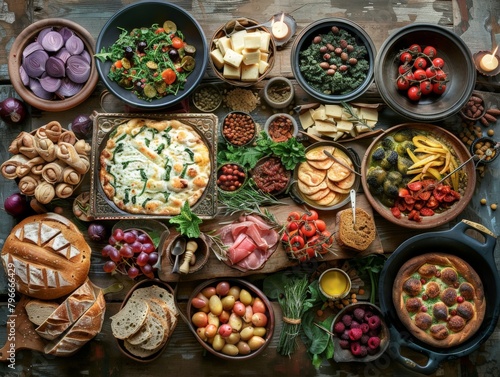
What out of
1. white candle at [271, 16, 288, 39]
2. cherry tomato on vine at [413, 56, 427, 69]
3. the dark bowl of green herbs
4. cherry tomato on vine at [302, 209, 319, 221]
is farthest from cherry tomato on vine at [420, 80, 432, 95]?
cherry tomato on vine at [302, 209, 319, 221]

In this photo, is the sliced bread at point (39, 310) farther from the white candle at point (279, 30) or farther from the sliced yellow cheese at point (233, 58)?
the white candle at point (279, 30)

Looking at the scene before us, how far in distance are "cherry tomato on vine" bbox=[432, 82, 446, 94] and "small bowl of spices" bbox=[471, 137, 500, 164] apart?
41 cm

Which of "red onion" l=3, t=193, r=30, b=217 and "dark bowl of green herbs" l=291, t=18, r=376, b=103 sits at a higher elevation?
"dark bowl of green herbs" l=291, t=18, r=376, b=103

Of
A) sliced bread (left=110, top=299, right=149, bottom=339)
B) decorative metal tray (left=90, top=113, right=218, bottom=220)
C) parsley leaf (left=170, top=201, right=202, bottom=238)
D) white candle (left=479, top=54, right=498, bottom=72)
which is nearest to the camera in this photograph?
sliced bread (left=110, top=299, right=149, bottom=339)

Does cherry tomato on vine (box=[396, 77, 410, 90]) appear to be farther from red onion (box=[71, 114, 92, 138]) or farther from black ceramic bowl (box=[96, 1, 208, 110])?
red onion (box=[71, 114, 92, 138])

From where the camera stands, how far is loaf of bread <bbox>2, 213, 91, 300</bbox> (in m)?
3.44

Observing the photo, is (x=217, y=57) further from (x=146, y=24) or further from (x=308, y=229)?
(x=308, y=229)

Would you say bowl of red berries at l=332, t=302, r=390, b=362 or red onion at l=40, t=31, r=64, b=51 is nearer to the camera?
bowl of red berries at l=332, t=302, r=390, b=362

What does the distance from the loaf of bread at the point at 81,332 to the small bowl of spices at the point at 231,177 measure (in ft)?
3.43

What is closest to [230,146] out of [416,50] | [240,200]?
[240,200]

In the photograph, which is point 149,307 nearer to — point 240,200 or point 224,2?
point 240,200

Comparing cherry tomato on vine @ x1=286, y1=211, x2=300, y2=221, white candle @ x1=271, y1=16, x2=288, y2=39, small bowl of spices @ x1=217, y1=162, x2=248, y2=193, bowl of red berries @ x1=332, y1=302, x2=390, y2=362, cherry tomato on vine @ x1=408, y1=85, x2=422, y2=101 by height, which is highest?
white candle @ x1=271, y1=16, x2=288, y2=39

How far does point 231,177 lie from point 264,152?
0.91ft

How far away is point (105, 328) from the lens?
3.69m
